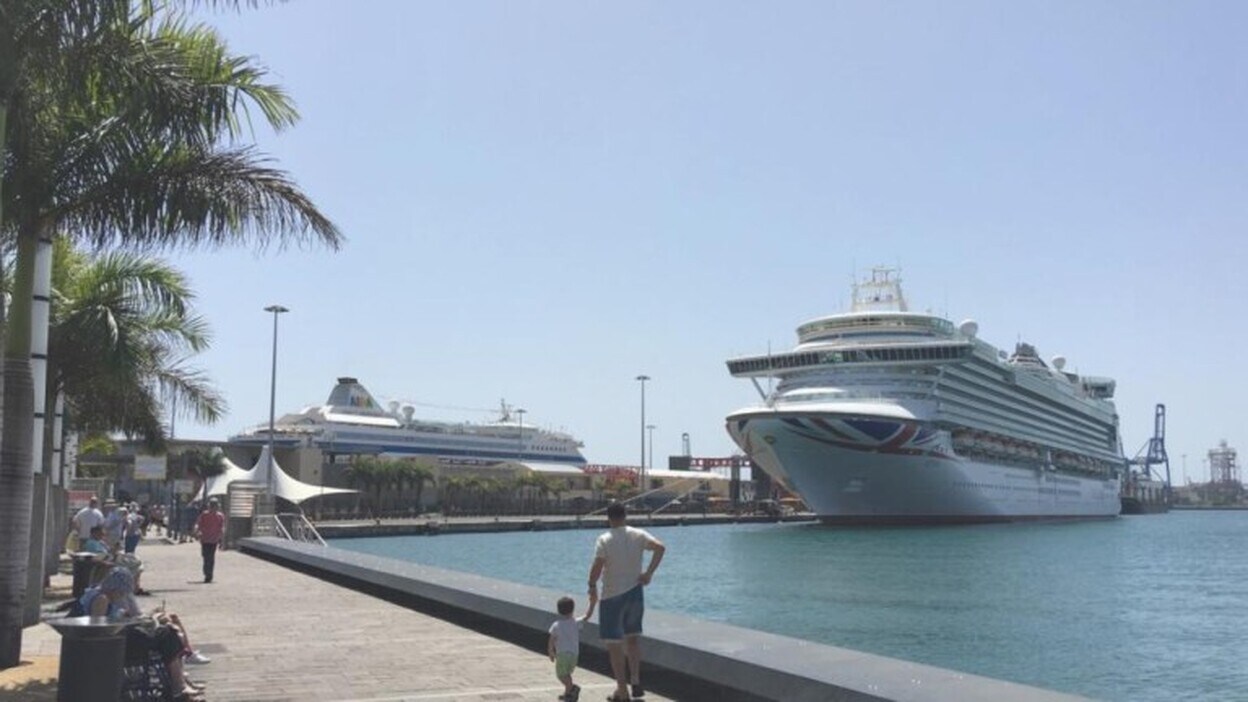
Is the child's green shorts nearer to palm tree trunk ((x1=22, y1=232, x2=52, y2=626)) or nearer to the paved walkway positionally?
the paved walkway

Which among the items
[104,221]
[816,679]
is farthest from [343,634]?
[816,679]

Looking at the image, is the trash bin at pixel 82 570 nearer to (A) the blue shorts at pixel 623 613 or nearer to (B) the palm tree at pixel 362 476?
(A) the blue shorts at pixel 623 613

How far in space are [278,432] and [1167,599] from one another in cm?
9087

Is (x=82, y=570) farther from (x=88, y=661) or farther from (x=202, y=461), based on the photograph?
(x=202, y=461)

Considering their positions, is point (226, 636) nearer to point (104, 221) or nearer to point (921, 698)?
point (104, 221)

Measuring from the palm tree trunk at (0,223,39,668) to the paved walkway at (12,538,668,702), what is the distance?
2.19ft

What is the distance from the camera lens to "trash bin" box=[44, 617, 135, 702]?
22.0ft

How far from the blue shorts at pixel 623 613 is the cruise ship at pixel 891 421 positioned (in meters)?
57.0

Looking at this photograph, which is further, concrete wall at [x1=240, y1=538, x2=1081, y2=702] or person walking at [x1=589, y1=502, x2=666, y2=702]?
person walking at [x1=589, y1=502, x2=666, y2=702]

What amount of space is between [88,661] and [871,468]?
63.0m

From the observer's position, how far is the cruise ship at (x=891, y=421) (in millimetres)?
65625

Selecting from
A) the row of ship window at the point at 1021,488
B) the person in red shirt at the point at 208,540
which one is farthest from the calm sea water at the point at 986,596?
the person in red shirt at the point at 208,540

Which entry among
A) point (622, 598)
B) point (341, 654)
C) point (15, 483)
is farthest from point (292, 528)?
point (622, 598)

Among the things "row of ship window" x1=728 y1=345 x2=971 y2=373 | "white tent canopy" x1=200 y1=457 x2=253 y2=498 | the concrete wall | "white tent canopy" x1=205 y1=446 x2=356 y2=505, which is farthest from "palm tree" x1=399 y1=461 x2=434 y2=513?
the concrete wall
